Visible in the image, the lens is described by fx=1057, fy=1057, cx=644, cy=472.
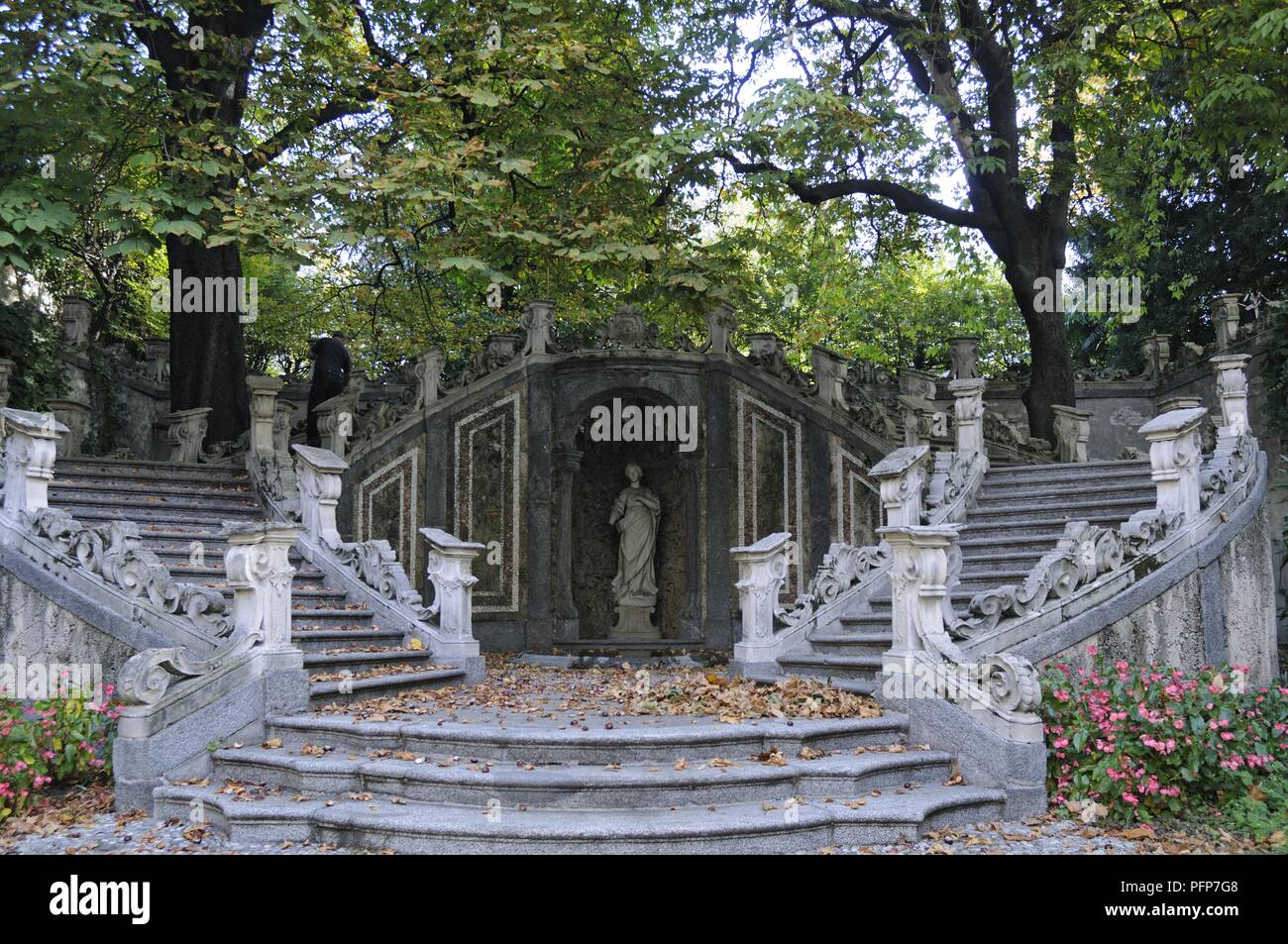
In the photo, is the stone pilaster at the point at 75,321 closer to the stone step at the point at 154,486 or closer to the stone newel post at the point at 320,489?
the stone step at the point at 154,486

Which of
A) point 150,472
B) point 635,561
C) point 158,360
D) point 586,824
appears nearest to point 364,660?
point 586,824

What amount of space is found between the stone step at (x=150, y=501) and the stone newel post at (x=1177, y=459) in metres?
9.96

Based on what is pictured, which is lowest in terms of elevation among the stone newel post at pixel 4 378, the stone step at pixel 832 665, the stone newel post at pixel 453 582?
the stone step at pixel 832 665

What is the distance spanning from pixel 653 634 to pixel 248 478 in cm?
610

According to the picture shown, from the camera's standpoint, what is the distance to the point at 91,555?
9.20 m

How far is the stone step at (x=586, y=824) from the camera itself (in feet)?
19.1

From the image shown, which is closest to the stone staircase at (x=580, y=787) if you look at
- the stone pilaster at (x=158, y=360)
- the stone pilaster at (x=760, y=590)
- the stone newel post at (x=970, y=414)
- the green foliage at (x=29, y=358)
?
the stone pilaster at (x=760, y=590)

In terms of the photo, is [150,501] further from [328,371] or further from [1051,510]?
[1051,510]

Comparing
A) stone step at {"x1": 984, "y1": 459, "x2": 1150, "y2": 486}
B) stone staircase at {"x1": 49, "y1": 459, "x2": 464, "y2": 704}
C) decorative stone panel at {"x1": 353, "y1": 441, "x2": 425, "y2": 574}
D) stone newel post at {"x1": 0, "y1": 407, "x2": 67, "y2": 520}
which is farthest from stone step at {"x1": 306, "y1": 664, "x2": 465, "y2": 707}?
stone step at {"x1": 984, "y1": 459, "x2": 1150, "y2": 486}

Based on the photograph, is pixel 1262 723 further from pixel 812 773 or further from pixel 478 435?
pixel 478 435

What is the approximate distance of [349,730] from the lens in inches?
293

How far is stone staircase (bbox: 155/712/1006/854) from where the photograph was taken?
5.94 meters
